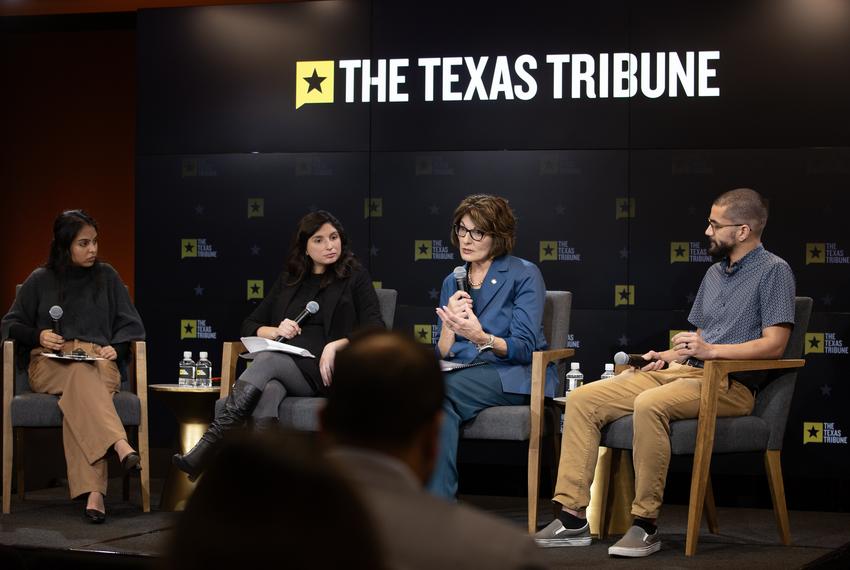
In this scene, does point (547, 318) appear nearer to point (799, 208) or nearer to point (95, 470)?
point (799, 208)

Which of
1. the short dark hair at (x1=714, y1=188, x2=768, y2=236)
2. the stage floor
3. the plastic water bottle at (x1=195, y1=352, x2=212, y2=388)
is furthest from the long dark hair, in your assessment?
the short dark hair at (x1=714, y1=188, x2=768, y2=236)

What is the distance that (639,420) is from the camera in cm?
408

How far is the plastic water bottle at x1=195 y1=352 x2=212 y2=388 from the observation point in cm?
534

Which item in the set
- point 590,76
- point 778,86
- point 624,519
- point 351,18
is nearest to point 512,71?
point 590,76

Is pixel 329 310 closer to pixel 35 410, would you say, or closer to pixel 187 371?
pixel 187 371

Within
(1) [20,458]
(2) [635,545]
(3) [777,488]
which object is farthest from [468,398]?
(1) [20,458]

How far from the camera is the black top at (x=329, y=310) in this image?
15.9 ft

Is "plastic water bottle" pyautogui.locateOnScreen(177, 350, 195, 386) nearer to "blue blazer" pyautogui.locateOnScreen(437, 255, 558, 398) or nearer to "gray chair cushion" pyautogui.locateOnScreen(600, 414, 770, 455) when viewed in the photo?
"blue blazer" pyautogui.locateOnScreen(437, 255, 558, 398)

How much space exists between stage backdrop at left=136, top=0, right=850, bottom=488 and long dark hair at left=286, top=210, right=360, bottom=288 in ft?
3.06

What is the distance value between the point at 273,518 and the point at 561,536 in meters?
3.62

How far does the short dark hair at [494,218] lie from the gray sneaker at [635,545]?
1266mm

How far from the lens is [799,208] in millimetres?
5473

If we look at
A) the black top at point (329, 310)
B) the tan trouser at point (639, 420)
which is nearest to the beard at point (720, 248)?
the tan trouser at point (639, 420)

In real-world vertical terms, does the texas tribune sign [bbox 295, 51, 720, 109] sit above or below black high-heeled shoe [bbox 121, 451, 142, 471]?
above
